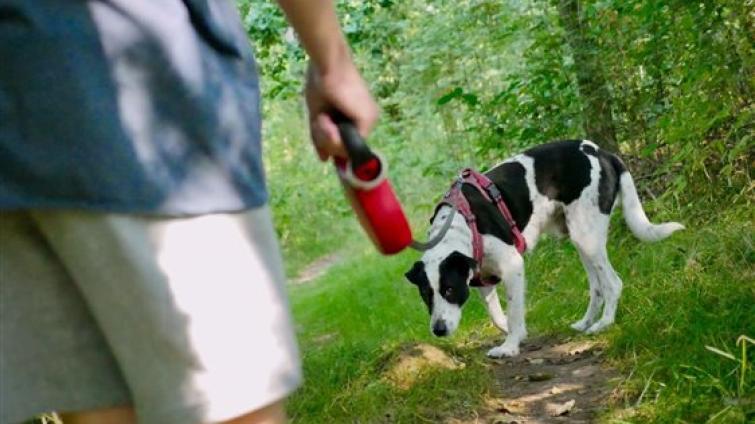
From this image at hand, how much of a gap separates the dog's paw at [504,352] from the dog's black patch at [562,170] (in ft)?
3.65

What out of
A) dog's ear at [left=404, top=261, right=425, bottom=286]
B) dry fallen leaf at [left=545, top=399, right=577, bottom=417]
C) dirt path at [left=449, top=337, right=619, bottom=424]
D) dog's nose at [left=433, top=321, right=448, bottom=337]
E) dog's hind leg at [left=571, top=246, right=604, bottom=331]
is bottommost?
dry fallen leaf at [left=545, top=399, right=577, bottom=417]

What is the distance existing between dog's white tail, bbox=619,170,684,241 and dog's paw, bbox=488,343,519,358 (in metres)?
1.00

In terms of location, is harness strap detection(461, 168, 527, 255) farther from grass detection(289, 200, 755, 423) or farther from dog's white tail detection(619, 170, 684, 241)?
dog's white tail detection(619, 170, 684, 241)

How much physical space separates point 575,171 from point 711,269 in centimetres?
144

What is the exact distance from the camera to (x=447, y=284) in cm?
503

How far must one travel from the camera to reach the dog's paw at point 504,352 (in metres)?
4.88

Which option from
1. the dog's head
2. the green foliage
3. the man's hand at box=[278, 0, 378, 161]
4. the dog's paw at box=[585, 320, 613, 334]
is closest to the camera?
the man's hand at box=[278, 0, 378, 161]

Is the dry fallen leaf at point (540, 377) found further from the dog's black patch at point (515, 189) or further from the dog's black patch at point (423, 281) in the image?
the dog's black patch at point (515, 189)

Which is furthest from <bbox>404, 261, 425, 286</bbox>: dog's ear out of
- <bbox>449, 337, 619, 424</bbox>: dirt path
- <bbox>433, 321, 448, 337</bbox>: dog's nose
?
<bbox>449, 337, 619, 424</bbox>: dirt path

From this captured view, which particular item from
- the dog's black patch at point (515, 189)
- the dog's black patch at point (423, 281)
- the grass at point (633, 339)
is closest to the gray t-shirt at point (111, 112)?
the grass at point (633, 339)

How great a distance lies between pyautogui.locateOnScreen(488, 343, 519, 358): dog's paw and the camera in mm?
4883

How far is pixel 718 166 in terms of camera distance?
5465 millimetres

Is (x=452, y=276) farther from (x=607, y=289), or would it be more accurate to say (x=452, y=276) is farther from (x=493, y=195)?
(x=607, y=289)

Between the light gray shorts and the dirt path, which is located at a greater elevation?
the light gray shorts
